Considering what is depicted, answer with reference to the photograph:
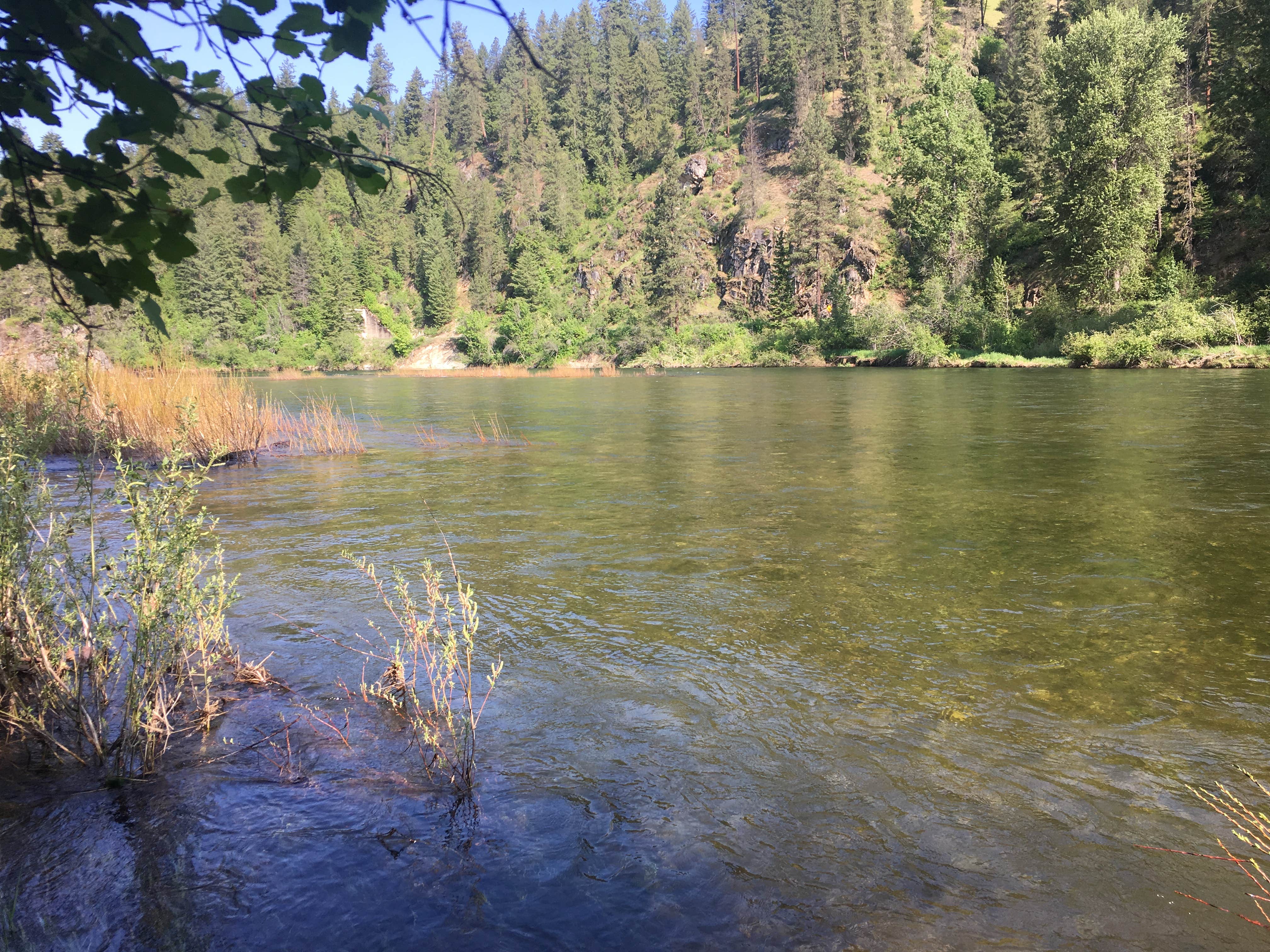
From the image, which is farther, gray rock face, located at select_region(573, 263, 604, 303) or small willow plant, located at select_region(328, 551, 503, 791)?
gray rock face, located at select_region(573, 263, 604, 303)

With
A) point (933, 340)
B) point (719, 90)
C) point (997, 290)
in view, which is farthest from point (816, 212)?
point (719, 90)

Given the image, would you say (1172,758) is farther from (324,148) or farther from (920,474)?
(920,474)

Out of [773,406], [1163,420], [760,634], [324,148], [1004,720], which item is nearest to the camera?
[324,148]

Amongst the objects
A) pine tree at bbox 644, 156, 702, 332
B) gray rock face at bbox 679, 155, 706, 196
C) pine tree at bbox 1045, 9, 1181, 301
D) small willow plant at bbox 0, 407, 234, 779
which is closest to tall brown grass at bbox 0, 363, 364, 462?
small willow plant at bbox 0, 407, 234, 779

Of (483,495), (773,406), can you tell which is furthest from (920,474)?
(773,406)

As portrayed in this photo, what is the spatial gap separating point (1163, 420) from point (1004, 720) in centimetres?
1958

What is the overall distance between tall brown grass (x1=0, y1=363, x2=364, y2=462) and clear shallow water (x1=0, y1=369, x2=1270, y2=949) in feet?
15.4

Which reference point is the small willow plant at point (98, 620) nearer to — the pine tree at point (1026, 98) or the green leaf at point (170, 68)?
the green leaf at point (170, 68)

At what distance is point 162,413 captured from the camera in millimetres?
16484

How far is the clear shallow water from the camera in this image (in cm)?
365

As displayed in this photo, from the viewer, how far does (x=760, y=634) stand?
7.25 meters

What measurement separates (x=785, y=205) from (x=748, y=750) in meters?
93.7

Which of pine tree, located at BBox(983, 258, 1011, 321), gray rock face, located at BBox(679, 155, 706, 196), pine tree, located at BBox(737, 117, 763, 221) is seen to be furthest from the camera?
gray rock face, located at BBox(679, 155, 706, 196)

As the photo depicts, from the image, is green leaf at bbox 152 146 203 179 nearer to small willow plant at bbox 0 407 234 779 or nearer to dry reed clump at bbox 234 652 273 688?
small willow plant at bbox 0 407 234 779
